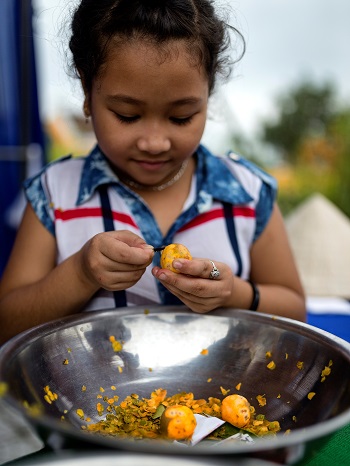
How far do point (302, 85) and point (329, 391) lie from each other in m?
6.13

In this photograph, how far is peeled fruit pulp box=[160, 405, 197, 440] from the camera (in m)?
0.82

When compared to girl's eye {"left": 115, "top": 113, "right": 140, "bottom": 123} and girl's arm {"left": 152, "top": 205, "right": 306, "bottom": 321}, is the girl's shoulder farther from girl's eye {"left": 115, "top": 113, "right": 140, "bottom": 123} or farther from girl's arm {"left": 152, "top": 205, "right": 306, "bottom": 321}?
girl's arm {"left": 152, "top": 205, "right": 306, "bottom": 321}

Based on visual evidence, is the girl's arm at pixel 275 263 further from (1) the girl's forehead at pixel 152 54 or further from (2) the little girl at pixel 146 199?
(1) the girl's forehead at pixel 152 54

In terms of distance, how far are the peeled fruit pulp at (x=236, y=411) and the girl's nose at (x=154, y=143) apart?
1.68 feet

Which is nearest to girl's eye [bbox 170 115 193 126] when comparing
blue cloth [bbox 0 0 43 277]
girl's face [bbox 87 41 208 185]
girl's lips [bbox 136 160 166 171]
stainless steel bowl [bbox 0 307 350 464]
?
girl's face [bbox 87 41 208 185]

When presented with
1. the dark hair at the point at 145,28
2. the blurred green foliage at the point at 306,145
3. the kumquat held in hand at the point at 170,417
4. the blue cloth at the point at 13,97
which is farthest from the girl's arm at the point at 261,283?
the blurred green foliage at the point at 306,145

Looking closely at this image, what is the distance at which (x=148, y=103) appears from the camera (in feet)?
3.69

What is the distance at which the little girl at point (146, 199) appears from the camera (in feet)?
3.67

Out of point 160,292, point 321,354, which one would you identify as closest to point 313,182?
point 160,292

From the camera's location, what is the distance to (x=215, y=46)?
1.30m

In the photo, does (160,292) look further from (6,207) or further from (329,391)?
(6,207)

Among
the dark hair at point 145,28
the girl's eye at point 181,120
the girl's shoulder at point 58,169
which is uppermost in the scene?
the dark hair at point 145,28

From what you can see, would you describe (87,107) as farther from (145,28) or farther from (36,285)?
(36,285)

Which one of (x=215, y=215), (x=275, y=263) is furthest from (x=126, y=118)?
(x=275, y=263)
